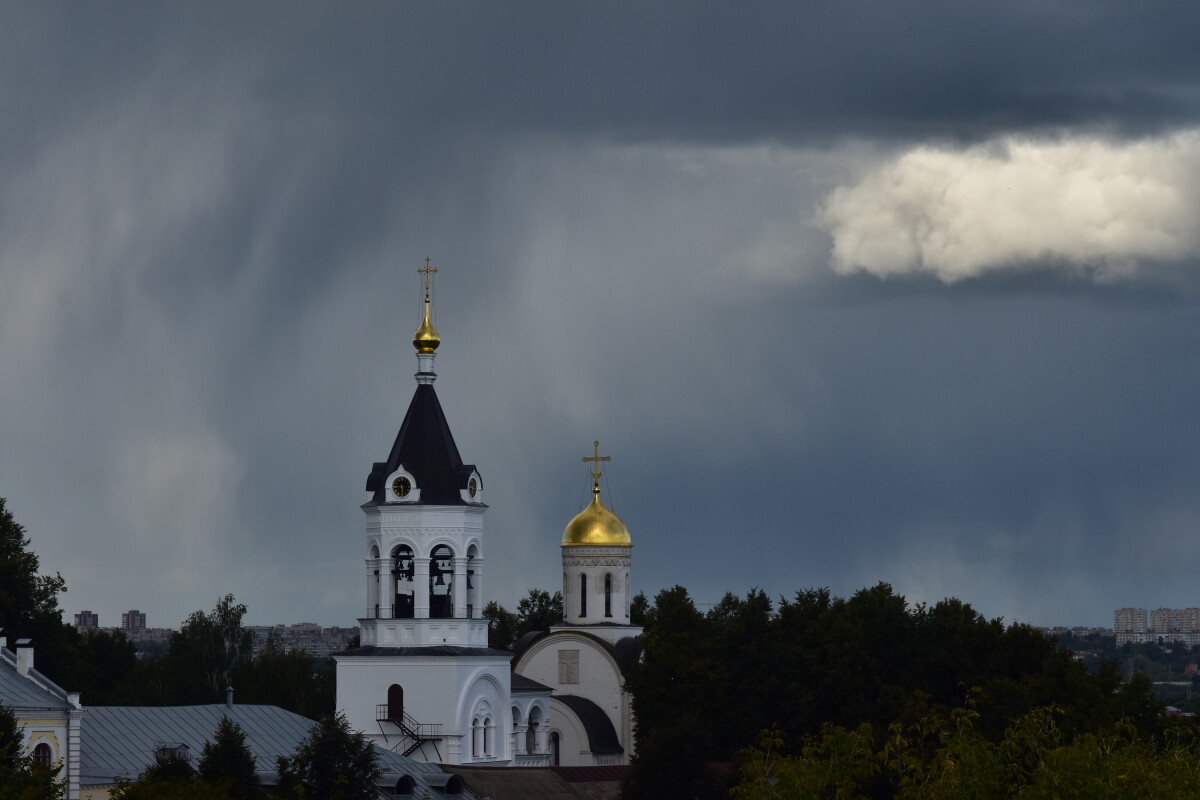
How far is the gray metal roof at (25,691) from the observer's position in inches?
1666

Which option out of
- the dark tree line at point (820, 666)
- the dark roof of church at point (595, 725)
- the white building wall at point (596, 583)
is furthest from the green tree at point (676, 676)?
the white building wall at point (596, 583)

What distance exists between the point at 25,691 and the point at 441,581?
41.5 feet

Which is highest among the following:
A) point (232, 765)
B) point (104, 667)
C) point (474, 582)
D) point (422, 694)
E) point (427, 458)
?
point (427, 458)

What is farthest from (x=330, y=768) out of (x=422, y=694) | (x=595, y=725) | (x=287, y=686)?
(x=287, y=686)

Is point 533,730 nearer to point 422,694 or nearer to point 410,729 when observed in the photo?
point 422,694

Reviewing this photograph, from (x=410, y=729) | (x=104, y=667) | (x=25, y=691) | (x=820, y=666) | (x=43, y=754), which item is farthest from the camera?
(x=104, y=667)

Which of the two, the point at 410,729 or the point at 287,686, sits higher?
the point at 287,686

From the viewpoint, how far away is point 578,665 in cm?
6469

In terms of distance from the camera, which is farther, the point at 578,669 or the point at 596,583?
the point at 596,583

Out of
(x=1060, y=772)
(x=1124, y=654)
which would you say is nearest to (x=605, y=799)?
(x=1060, y=772)

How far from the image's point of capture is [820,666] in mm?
56312

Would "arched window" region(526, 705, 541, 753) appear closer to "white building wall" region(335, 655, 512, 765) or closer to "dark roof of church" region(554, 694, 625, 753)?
"dark roof of church" region(554, 694, 625, 753)

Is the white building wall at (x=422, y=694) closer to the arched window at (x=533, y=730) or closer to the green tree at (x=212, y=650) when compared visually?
the arched window at (x=533, y=730)

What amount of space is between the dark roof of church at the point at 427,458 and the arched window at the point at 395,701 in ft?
14.2
